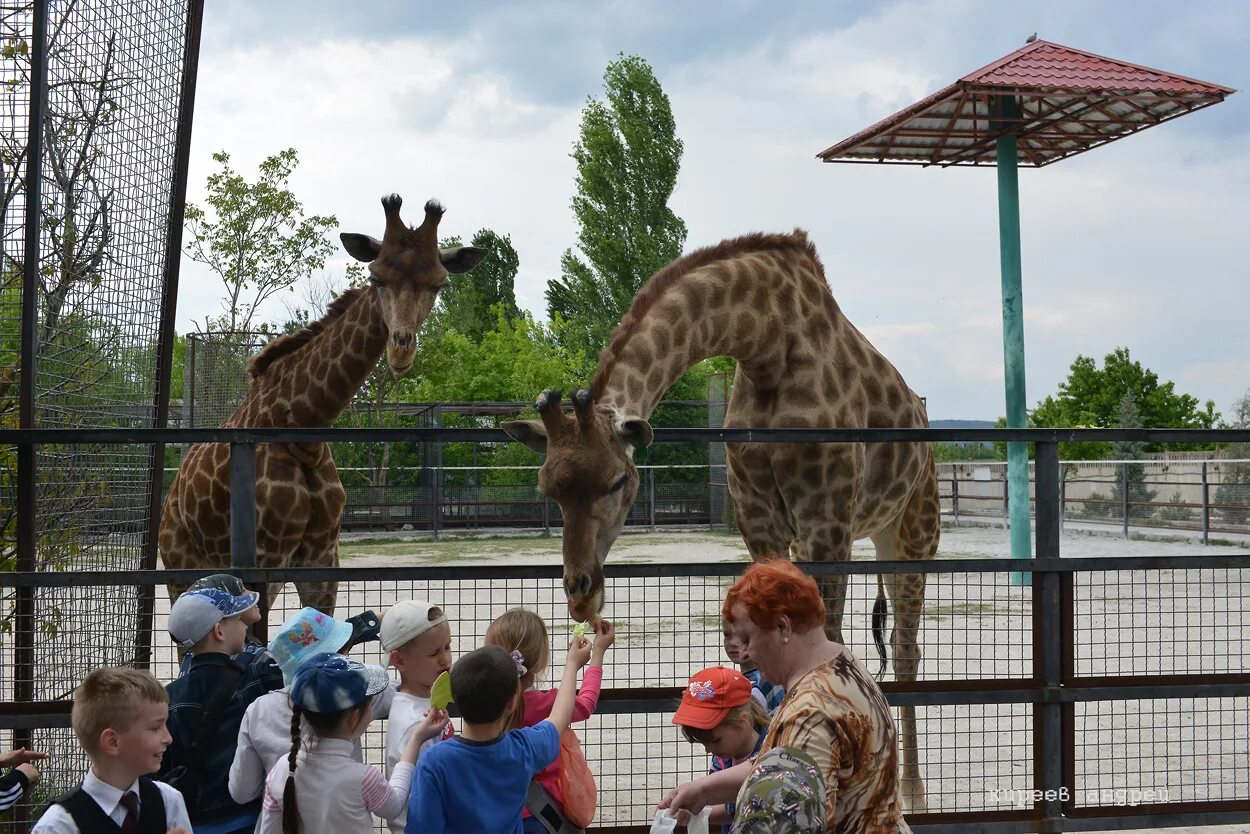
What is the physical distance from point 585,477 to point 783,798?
201 cm

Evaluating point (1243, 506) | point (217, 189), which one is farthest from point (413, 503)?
point (1243, 506)

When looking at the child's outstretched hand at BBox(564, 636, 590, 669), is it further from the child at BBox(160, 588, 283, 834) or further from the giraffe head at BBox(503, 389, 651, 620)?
the child at BBox(160, 588, 283, 834)

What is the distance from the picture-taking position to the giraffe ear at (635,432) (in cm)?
401

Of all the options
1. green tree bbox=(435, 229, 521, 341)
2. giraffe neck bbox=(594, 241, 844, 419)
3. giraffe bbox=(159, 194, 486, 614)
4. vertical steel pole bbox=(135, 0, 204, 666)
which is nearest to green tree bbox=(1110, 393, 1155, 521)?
giraffe neck bbox=(594, 241, 844, 419)

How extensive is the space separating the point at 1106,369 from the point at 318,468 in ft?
153

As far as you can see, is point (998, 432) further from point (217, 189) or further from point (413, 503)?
point (217, 189)

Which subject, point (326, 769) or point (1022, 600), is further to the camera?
point (1022, 600)

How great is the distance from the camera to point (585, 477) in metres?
3.89

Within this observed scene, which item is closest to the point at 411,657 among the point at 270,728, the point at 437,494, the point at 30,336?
the point at 270,728

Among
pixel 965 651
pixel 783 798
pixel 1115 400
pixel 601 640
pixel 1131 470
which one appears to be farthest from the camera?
pixel 1115 400

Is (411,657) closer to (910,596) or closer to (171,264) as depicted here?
(171,264)

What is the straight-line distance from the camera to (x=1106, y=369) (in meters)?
46.8

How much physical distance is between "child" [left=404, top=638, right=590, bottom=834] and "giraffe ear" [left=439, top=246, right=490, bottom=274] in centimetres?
388

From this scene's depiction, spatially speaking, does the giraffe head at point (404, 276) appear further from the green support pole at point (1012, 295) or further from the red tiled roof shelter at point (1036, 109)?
the green support pole at point (1012, 295)
